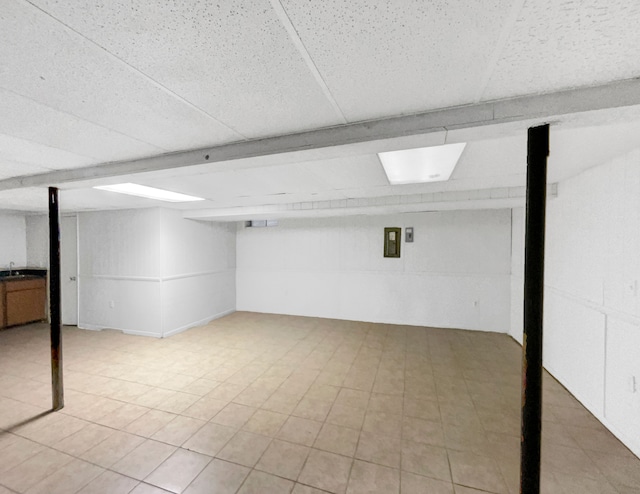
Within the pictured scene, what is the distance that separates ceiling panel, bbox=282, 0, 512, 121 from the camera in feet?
2.74

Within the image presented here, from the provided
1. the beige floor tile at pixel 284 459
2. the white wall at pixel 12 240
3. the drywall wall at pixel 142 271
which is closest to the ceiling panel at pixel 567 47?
the beige floor tile at pixel 284 459

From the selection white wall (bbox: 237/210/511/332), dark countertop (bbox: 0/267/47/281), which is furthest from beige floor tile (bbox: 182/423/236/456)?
dark countertop (bbox: 0/267/47/281)

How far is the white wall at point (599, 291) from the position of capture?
2.22 m

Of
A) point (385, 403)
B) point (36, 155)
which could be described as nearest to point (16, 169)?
point (36, 155)

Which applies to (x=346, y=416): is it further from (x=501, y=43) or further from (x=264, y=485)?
(x=501, y=43)

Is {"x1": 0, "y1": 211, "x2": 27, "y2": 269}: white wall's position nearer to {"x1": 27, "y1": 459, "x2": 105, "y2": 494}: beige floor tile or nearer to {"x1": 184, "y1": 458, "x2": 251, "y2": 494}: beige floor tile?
{"x1": 27, "y1": 459, "x2": 105, "y2": 494}: beige floor tile

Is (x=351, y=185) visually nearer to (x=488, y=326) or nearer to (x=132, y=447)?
(x=132, y=447)

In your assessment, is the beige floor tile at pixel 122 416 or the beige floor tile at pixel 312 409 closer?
the beige floor tile at pixel 122 416

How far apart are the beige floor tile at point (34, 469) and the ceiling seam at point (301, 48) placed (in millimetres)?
3177

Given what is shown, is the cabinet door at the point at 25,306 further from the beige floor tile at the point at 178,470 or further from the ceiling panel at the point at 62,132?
the beige floor tile at the point at 178,470

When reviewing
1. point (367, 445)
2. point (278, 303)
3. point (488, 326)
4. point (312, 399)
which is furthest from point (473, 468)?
point (278, 303)

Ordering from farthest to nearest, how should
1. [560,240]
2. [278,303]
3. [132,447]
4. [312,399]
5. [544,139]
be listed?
[278,303] → [560,240] → [312,399] → [132,447] → [544,139]

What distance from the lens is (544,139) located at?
146 cm

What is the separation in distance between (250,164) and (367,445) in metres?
2.48
